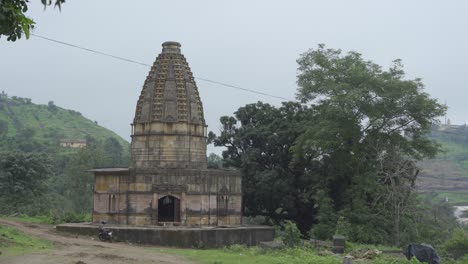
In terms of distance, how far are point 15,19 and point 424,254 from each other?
14.4m

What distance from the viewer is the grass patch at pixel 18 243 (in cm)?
1847

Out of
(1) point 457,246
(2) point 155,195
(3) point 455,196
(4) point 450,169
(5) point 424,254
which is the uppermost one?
(4) point 450,169

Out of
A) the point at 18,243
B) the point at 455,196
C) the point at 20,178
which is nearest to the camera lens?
the point at 18,243

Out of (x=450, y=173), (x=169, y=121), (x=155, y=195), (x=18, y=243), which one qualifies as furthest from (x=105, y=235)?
(x=450, y=173)

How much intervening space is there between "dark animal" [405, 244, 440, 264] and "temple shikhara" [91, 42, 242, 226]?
1381cm

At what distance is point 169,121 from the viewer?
1200 inches

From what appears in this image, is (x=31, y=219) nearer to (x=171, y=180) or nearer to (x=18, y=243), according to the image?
(x=171, y=180)

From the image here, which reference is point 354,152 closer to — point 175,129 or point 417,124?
point 417,124

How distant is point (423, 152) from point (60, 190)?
1695 inches

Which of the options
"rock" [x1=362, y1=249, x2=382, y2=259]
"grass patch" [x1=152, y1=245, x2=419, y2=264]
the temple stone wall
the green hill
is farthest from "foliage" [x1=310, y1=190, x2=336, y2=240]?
the green hill

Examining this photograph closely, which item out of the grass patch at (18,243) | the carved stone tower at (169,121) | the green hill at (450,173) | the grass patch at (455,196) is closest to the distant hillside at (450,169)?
the green hill at (450,173)

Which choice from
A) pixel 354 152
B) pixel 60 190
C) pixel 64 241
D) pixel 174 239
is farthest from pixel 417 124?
pixel 60 190

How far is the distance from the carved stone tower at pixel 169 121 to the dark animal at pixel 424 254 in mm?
15098

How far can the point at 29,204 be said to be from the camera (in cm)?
4353
